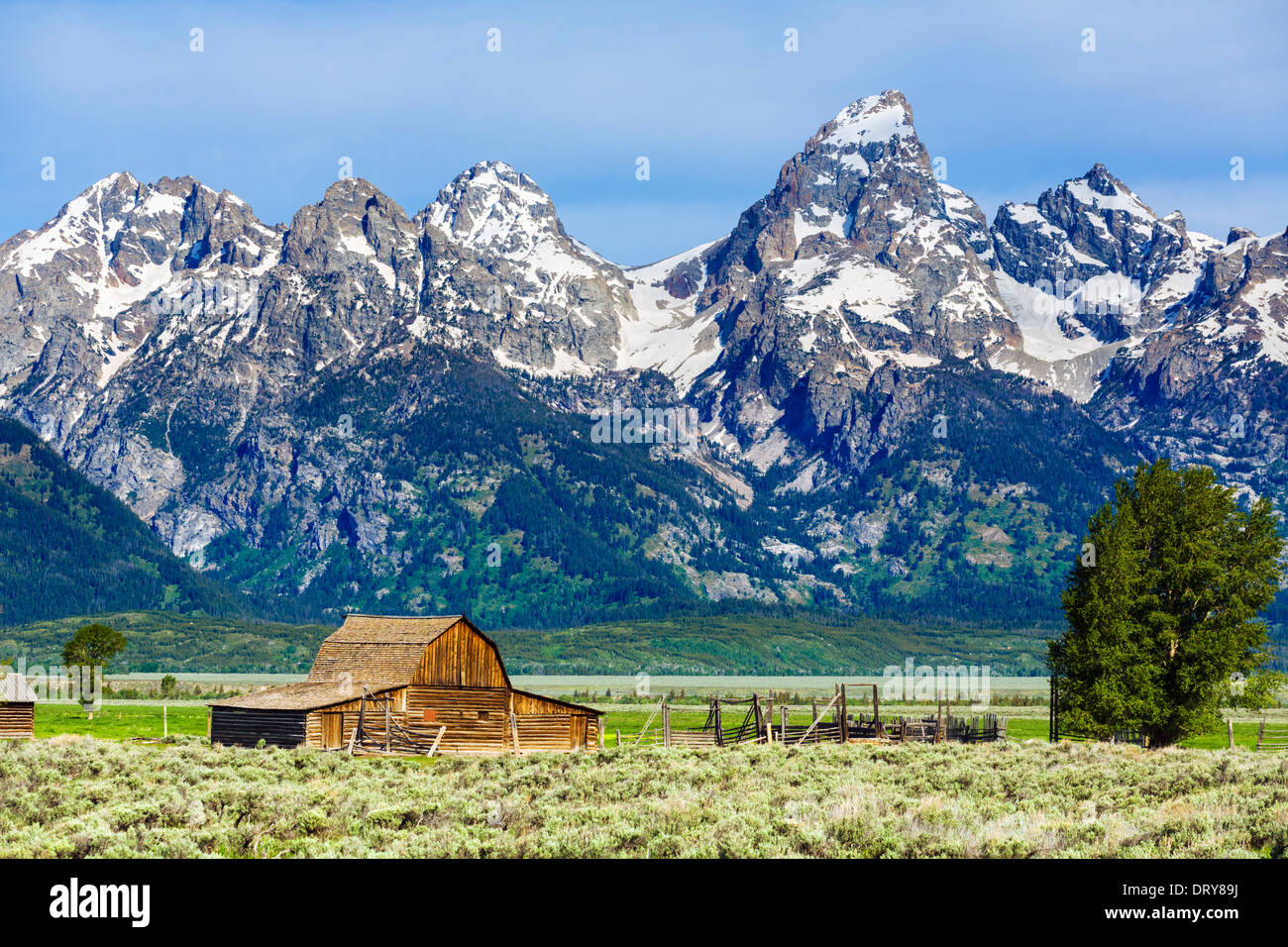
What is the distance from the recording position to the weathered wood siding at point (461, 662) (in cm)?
6306

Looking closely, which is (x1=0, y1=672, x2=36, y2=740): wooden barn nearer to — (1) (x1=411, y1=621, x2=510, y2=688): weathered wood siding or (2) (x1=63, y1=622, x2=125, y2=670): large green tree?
(1) (x1=411, y1=621, x2=510, y2=688): weathered wood siding

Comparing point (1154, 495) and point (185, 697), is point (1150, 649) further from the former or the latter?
point (185, 697)

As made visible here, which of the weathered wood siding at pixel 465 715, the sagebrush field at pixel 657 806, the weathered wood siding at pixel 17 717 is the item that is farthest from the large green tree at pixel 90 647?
the sagebrush field at pixel 657 806

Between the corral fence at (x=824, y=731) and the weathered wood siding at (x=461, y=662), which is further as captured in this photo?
the weathered wood siding at (x=461, y=662)

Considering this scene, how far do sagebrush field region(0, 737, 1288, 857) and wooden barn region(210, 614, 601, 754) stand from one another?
12.3 metres

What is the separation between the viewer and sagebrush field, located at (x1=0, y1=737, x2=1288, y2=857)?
23094 mm

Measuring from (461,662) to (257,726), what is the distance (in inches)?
386

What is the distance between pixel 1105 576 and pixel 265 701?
37.0 metres

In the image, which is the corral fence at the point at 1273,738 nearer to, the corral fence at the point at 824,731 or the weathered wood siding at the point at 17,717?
the corral fence at the point at 824,731

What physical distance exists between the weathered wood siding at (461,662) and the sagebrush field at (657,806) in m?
15.8

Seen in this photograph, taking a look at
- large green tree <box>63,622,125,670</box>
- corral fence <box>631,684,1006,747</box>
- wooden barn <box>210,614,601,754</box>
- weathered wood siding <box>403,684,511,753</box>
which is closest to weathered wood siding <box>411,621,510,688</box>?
wooden barn <box>210,614,601,754</box>

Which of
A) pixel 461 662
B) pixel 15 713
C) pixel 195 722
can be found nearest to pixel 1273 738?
pixel 461 662
